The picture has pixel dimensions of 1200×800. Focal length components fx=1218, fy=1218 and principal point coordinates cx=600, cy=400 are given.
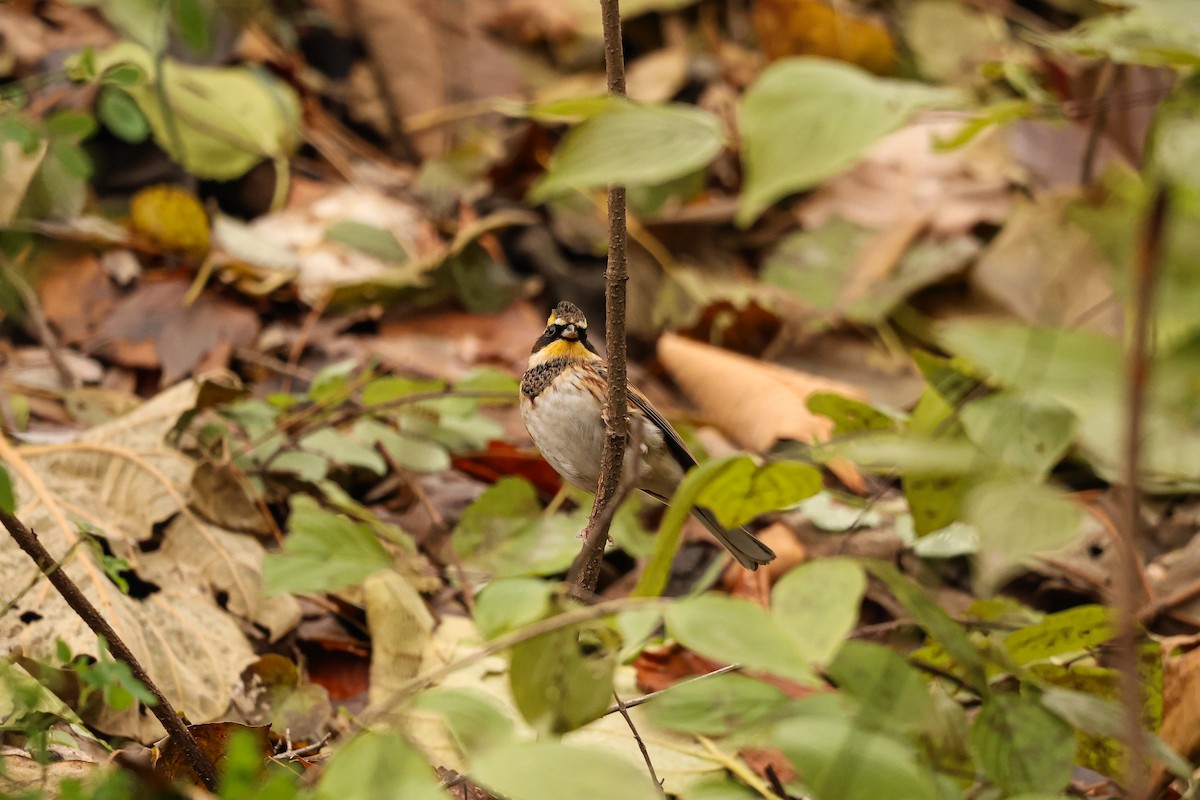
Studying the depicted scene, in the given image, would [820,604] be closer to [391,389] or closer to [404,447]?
[391,389]

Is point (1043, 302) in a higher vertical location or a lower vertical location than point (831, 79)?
lower

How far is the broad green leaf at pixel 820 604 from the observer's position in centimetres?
124

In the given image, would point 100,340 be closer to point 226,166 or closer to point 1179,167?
point 226,166

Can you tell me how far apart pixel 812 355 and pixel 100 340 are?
10.7 feet

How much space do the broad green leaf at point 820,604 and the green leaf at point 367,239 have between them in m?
4.63

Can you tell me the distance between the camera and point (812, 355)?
A: 6016 mm

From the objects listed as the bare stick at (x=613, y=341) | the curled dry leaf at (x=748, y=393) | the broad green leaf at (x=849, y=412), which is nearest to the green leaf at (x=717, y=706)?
the bare stick at (x=613, y=341)

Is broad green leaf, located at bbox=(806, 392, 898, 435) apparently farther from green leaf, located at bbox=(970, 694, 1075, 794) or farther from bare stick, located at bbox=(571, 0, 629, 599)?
green leaf, located at bbox=(970, 694, 1075, 794)

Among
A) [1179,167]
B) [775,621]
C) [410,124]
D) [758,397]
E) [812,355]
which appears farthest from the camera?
[410,124]

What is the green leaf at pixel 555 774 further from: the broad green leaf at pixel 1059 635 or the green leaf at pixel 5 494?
the broad green leaf at pixel 1059 635

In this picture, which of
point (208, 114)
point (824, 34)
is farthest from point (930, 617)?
point (824, 34)

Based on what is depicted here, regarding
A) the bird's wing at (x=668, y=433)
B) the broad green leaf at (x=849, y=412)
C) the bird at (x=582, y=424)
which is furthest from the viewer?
the bird's wing at (x=668, y=433)

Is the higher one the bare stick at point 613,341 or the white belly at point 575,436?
the bare stick at point 613,341

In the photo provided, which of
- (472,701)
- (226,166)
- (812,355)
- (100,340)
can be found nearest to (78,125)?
(100,340)
